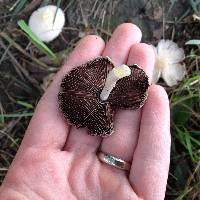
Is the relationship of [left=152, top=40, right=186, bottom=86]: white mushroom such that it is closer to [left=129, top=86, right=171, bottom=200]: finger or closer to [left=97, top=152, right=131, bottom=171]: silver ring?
[left=129, top=86, right=171, bottom=200]: finger

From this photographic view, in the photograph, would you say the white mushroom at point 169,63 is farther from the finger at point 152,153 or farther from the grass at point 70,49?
the finger at point 152,153

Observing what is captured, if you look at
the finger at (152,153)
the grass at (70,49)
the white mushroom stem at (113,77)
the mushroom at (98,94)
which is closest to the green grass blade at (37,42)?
the grass at (70,49)

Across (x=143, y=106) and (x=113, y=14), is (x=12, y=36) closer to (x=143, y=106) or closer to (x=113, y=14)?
(x=113, y=14)

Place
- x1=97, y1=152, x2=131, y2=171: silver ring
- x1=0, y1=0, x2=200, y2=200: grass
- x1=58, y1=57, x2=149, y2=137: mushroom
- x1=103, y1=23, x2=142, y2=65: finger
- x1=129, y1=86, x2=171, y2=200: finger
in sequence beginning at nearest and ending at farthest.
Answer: x1=129, y1=86, x2=171, y2=200: finger
x1=97, y1=152, x2=131, y2=171: silver ring
x1=58, y1=57, x2=149, y2=137: mushroom
x1=103, y1=23, x2=142, y2=65: finger
x1=0, y1=0, x2=200, y2=200: grass

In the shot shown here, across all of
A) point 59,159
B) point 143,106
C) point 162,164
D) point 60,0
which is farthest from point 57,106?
point 60,0

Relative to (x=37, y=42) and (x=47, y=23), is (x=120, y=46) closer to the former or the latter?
(x=37, y=42)

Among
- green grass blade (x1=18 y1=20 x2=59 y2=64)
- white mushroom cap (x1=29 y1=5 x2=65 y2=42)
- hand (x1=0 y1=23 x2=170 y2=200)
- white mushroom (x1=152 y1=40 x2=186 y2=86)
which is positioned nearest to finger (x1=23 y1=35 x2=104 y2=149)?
hand (x1=0 y1=23 x2=170 y2=200)
